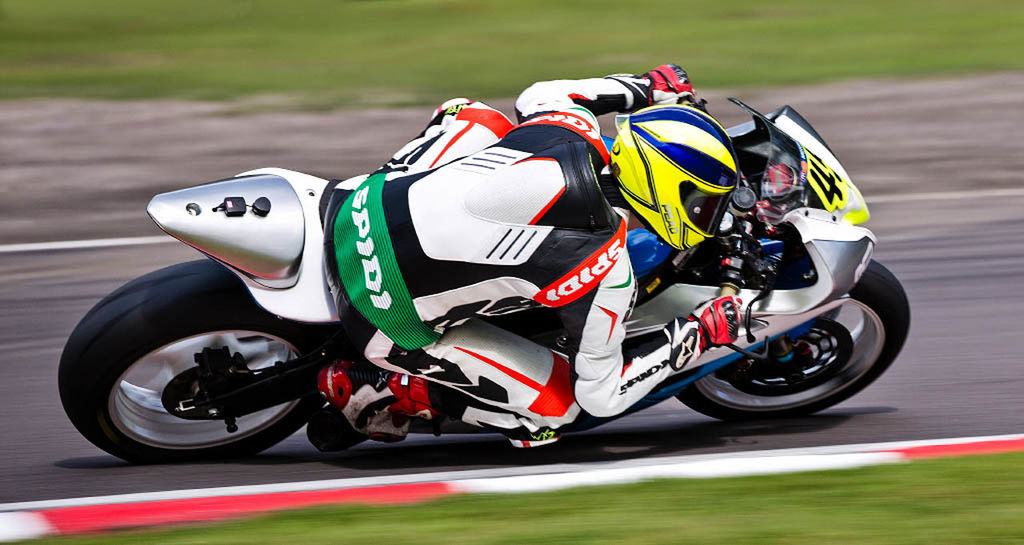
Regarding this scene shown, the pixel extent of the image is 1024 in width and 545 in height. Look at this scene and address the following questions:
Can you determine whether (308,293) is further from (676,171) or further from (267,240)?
(676,171)

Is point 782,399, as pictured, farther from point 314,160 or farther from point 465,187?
point 314,160

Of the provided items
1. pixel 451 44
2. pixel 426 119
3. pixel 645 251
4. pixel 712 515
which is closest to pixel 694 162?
pixel 645 251

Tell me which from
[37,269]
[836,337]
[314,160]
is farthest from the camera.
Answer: [314,160]

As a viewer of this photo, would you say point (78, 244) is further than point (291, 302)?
Yes

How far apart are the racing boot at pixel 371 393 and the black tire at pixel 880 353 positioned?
1108 mm

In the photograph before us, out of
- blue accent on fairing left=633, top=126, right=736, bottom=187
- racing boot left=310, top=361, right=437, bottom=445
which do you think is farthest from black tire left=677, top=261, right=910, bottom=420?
racing boot left=310, top=361, right=437, bottom=445

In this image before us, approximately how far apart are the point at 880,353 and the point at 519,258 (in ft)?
5.46

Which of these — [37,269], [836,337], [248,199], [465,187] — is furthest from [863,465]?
[37,269]

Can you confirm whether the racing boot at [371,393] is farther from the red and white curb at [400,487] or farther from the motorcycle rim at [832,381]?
the motorcycle rim at [832,381]

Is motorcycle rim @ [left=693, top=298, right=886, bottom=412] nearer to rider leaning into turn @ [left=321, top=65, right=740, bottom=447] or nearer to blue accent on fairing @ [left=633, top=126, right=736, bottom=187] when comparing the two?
rider leaning into turn @ [left=321, top=65, right=740, bottom=447]

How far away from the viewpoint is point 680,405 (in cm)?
499

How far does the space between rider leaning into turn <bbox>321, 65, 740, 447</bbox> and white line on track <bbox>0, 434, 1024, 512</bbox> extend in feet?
0.63

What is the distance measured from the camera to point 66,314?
20.0 feet

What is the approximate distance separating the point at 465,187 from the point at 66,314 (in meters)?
3.15
